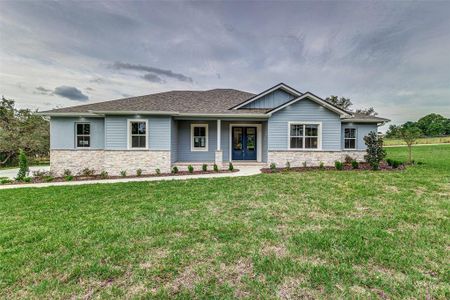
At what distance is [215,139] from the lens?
13.8 m

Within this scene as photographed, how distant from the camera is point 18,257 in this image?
123 inches

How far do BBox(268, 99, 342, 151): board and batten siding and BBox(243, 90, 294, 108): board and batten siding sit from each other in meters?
1.84

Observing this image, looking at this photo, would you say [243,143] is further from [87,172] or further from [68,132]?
[68,132]

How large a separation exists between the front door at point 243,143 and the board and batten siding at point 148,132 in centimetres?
450

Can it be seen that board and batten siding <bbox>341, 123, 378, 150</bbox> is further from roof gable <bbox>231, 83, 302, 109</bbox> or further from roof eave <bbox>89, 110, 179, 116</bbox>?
roof eave <bbox>89, 110, 179, 116</bbox>

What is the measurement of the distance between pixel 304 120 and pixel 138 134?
9778 millimetres

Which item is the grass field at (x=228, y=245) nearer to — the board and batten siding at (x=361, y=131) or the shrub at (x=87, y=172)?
the shrub at (x=87, y=172)

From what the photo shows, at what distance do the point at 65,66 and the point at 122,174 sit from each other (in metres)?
10.0

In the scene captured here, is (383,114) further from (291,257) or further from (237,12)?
(291,257)

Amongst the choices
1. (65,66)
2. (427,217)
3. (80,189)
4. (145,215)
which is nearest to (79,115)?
(65,66)

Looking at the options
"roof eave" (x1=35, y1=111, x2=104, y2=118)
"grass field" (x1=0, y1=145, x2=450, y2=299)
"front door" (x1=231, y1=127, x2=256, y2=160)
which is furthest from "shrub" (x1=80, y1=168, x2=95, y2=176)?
"front door" (x1=231, y1=127, x2=256, y2=160)

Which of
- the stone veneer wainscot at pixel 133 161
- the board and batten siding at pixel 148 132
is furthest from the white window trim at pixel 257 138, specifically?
the stone veneer wainscot at pixel 133 161

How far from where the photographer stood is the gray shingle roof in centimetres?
1216

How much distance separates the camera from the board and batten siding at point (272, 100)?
1388cm
